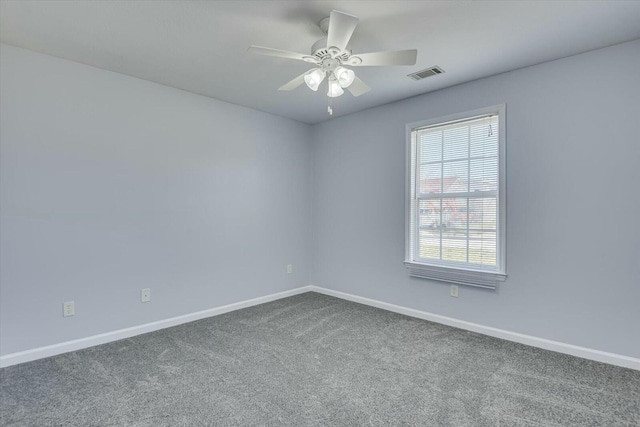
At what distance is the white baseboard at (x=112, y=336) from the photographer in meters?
2.54

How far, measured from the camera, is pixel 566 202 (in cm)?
272

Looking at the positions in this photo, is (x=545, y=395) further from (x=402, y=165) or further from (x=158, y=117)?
(x=158, y=117)

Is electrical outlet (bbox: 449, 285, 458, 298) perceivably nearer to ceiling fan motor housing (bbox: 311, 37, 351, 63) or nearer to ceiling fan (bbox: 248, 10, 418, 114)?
ceiling fan (bbox: 248, 10, 418, 114)

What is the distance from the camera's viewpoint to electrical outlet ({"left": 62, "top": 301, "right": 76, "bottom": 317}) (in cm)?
273

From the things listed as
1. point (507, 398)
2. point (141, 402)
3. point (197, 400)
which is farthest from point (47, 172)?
point (507, 398)

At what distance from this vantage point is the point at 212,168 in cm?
373

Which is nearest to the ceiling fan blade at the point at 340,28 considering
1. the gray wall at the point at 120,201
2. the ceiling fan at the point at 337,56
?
the ceiling fan at the point at 337,56

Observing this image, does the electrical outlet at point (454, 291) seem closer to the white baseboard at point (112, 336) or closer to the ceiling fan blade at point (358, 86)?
the ceiling fan blade at point (358, 86)

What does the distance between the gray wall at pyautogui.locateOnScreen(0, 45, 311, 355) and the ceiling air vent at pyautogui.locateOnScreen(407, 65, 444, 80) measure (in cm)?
199

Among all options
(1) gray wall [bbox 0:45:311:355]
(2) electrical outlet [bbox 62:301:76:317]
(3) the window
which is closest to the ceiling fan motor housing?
(3) the window

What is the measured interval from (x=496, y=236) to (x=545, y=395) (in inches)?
54.9

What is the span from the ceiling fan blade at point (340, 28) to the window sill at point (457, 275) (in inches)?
93.9

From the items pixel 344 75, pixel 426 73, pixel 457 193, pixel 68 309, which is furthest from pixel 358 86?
pixel 68 309

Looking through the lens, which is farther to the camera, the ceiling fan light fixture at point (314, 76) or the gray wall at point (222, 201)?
the gray wall at point (222, 201)
